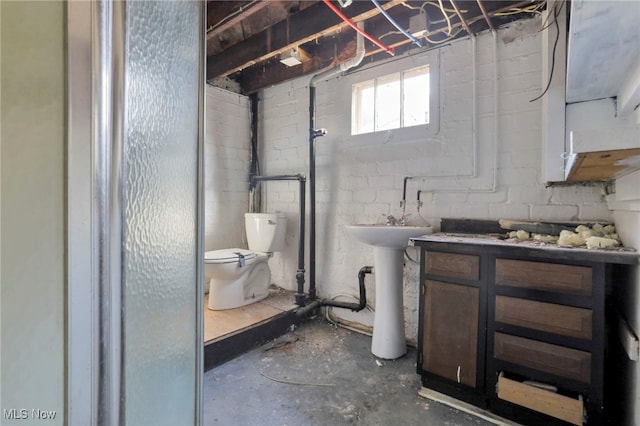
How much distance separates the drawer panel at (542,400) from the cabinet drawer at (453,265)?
1.56ft

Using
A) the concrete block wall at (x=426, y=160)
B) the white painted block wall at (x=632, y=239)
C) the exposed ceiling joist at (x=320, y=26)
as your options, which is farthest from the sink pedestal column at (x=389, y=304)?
the exposed ceiling joist at (x=320, y=26)

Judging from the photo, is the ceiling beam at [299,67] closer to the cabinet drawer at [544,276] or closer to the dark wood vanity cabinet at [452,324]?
the dark wood vanity cabinet at [452,324]

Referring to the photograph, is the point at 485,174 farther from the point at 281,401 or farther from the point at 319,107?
the point at 281,401

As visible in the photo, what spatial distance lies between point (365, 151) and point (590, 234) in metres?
1.48

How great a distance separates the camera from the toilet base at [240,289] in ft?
8.09

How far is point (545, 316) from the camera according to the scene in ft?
4.40

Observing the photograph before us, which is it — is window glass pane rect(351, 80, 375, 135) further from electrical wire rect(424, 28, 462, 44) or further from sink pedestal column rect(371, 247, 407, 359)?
sink pedestal column rect(371, 247, 407, 359)

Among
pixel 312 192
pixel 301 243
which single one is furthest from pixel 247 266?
pixel 312 192

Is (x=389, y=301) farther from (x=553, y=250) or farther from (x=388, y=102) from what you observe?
(x=388, y=102)

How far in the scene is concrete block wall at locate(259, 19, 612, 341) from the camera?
72.5 inches

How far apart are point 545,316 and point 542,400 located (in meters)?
0.35

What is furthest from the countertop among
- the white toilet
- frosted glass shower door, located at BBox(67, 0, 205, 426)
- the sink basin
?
the white toilet

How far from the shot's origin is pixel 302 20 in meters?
2.12

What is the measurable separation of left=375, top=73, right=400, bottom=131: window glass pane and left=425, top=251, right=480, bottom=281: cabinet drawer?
112 cm
